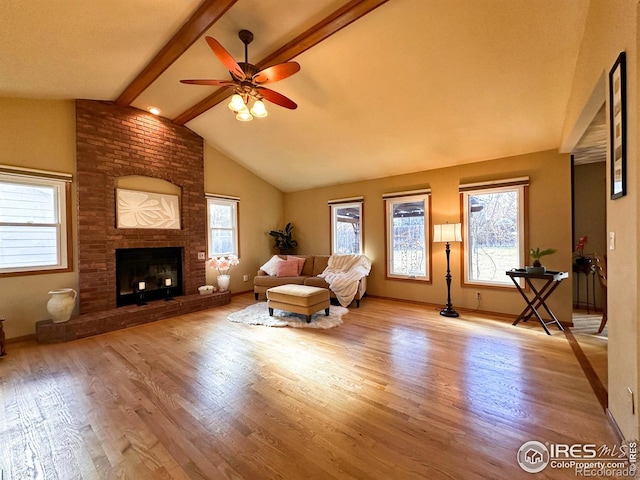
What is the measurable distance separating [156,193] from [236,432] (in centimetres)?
421

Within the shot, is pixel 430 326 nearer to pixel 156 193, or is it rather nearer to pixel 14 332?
pixel 156 193

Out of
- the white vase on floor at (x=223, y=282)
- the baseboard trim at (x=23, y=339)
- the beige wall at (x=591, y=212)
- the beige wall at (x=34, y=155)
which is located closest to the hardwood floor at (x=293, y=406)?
the baseboard trim at (x=23, y=339)

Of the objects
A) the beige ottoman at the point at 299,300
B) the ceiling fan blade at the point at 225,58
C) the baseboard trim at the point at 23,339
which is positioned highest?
the ceiling fan blade at the point at 225,58

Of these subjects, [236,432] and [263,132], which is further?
[263,132]

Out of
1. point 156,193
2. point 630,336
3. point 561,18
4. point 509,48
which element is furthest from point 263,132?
point 630,336

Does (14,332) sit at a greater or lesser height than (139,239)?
lesser

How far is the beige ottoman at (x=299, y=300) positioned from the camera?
12.5ft

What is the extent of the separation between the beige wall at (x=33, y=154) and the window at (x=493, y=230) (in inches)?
234

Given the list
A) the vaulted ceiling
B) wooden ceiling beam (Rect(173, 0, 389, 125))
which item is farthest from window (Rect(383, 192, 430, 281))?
wooden ceiling beam (Rect(173, 0, 389, 125))

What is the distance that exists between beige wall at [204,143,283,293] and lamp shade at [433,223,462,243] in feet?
12.8

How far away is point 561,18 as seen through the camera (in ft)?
7.23

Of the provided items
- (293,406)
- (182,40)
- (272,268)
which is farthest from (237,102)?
(272,268)

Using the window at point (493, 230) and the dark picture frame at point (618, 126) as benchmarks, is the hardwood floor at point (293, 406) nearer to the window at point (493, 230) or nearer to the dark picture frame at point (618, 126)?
the window at point (493, 230)

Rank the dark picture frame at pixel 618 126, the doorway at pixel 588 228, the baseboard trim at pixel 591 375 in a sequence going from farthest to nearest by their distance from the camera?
the doorway at pixel 588 228, the baseboard trim at pixel 591 375, the dark picture frame at pixel 618 126
